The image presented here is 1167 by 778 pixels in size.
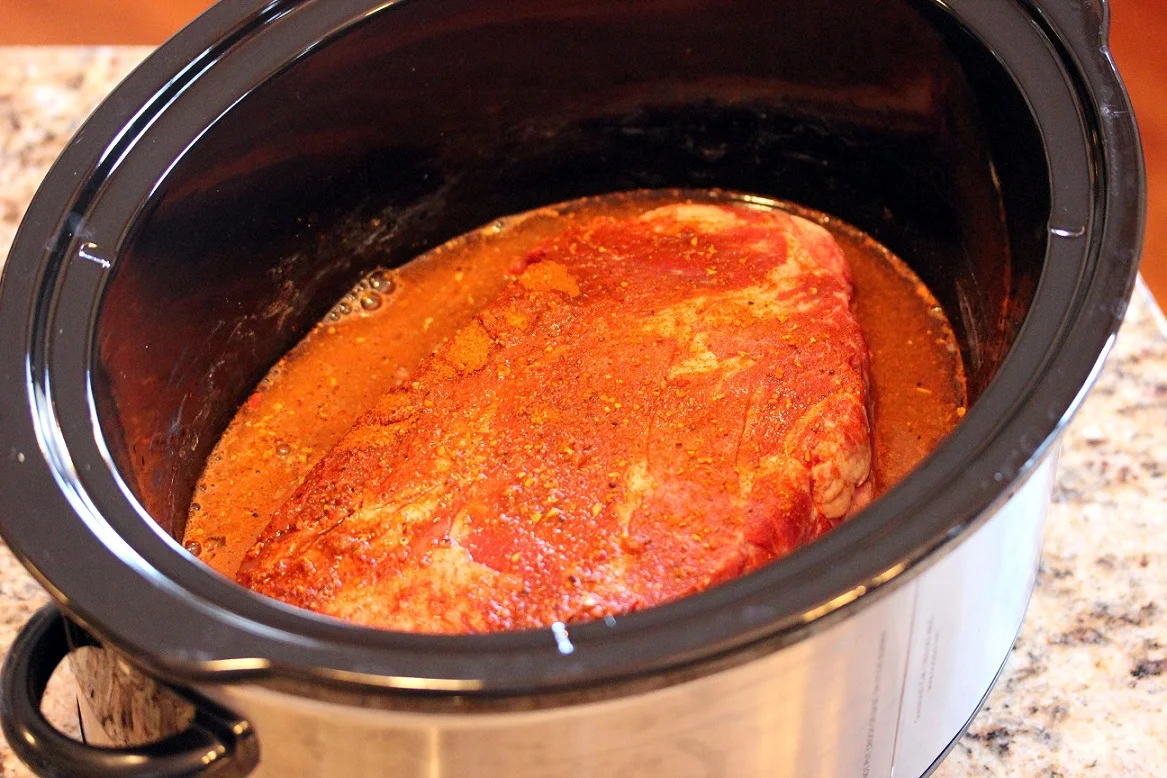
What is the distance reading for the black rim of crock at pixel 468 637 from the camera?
767mm

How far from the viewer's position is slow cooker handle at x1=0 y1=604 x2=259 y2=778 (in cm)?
81

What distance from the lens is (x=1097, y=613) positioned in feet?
4.43

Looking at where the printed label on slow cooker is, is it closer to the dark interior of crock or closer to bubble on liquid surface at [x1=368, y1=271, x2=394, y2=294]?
the dark interior of crock

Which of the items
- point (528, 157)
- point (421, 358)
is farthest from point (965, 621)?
point (528, 157)

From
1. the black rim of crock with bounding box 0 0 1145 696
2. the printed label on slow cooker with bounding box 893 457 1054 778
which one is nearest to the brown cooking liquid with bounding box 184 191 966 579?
the printed label on slow cooker with bounding box 893 457 1054 778

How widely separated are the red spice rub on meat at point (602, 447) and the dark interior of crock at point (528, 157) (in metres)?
0.14

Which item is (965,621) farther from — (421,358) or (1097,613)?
(421,358)

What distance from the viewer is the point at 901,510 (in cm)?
82

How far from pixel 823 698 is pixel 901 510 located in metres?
0.16

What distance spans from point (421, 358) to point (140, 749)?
69 centimetres

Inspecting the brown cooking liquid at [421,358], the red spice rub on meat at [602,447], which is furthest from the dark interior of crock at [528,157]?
the red spice rub on meat at [602,447]

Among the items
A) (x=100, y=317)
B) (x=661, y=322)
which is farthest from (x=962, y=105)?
(x=100, y=317)

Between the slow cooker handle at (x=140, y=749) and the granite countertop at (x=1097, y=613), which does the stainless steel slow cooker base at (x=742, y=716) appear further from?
the granite countertop at (x=1097, y=613)

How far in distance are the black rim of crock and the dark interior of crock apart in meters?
0.05
